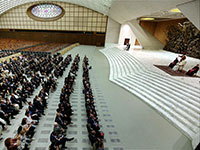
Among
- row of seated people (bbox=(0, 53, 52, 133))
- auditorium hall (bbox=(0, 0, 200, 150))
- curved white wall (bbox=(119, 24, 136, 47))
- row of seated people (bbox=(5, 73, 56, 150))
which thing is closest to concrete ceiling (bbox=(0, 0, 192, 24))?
auditorium hall (bbox=(0, 0, 200, 150))

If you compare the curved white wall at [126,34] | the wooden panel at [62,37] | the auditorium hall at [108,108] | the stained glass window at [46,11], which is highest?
the stained glass window at [46,11]

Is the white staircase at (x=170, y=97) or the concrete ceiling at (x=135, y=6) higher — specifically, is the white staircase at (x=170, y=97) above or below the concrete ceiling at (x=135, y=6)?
below

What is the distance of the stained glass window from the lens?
2670cm

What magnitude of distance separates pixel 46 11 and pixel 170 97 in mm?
31283

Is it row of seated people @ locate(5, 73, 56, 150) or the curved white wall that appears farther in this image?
the curved white wall

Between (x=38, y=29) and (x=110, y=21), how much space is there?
17.1 m

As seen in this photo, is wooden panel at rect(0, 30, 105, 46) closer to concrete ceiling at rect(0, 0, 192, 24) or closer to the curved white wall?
the curved white wall

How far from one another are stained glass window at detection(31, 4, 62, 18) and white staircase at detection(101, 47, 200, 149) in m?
25.8

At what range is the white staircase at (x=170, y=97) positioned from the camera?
4348 mm

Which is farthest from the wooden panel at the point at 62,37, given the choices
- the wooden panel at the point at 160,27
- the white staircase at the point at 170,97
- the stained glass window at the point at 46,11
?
the white staircase at the point at 170,97

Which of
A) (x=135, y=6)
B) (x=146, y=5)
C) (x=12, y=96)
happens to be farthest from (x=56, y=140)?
(x=135, y=6)

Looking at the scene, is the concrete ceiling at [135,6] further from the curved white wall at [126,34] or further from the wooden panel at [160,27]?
the wooden panel at [160,27]

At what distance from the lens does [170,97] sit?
19.0 feet

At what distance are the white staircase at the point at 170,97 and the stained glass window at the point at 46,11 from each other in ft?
84.7
